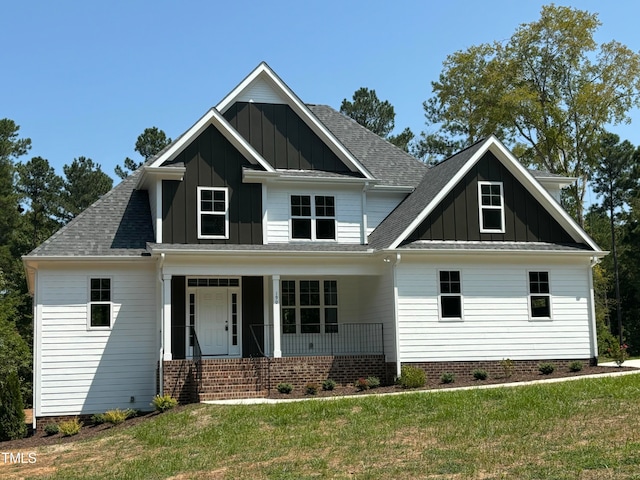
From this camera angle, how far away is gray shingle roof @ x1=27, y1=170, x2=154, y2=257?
22594 mm

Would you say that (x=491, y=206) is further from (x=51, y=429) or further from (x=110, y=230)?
(x=51, y=429)

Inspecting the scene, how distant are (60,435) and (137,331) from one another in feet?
11.6

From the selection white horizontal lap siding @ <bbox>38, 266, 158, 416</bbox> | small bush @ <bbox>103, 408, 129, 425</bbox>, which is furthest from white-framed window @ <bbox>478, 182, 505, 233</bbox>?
small bush @ <bbox>103, 408, 129, 425</bbox>

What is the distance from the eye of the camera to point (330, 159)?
2519 centimetres

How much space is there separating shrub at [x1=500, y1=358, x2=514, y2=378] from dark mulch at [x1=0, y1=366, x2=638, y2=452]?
161 millimetres

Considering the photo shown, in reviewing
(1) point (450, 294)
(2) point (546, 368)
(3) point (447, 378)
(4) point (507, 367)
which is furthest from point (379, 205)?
(2) point (546, 368)

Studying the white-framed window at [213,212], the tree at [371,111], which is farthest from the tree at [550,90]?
the white-framed window at [213,212]

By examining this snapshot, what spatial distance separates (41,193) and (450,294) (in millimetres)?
35011

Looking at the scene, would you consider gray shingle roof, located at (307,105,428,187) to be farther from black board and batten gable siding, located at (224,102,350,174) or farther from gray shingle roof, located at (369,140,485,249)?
black board and batten gable siding, located at (224,102,350,174)

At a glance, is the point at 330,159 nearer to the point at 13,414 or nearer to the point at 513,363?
the point at 513,363

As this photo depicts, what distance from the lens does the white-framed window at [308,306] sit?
2483 centimetres

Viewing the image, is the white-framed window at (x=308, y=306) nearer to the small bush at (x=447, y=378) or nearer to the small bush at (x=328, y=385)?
the small bush at (x=328, y=385)

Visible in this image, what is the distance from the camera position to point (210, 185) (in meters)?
23.3

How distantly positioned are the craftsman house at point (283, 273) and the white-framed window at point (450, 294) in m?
0.06
